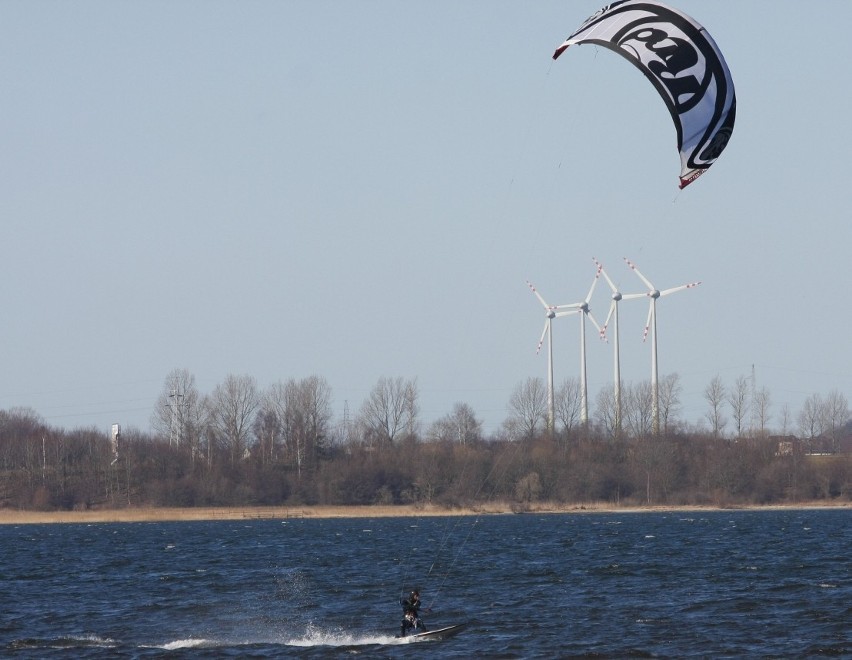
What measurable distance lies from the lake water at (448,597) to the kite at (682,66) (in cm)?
1090

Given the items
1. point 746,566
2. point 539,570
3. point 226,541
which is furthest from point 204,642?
point 226,541

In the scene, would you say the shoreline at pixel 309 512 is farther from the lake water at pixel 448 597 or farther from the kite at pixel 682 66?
the kite at pixel 682 66

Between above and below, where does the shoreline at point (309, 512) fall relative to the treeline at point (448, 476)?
below

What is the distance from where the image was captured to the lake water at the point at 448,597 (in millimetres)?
29766

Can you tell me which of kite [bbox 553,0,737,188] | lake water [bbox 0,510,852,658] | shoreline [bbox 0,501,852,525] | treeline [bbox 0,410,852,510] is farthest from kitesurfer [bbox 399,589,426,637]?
treeline [bbox 0,410,852,510]

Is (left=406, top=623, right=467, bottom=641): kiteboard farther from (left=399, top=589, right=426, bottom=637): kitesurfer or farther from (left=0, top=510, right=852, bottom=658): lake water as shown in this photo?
(left=399, top=589, right=426, bottom=637): kitesurfer

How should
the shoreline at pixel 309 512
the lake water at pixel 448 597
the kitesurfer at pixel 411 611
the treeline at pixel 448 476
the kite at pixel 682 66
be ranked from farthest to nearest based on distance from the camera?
the treeline at pixel 448 476, the shoreline at pixel 309 512, the lake water at pixel 448 597, the kitesurfer at pixel 411 611, the kite at pixel 682 66

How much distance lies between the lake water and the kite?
1090 centimetres

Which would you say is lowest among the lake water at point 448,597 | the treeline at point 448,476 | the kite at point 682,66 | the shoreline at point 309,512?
the lake water at point 448,597

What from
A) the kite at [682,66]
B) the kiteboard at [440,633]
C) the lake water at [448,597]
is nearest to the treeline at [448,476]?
the lake water at [448,597]

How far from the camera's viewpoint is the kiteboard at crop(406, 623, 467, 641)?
30.0 m

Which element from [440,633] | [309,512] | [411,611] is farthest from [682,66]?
[309,512]

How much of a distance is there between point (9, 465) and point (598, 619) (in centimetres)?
11020

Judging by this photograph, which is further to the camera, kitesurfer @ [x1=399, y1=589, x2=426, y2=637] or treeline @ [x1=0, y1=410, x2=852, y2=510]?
treeline @ [x1=0, y1=410, x2=852, y2=510]
